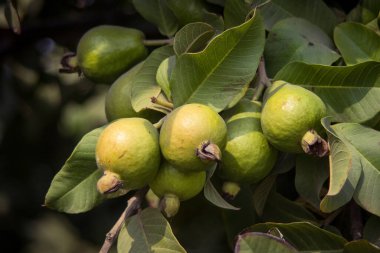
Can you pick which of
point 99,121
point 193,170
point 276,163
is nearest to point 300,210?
point 276,163

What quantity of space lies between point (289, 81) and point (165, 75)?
0.22m

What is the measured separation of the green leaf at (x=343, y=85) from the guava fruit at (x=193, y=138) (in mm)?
203

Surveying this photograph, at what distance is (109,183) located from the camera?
875 mm

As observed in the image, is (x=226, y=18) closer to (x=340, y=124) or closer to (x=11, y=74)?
(x=340, y=124)

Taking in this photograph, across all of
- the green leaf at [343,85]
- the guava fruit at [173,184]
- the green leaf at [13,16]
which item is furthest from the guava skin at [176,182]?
the green leaf at [13,16]

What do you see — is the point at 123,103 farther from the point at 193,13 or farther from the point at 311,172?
the point at 311,172

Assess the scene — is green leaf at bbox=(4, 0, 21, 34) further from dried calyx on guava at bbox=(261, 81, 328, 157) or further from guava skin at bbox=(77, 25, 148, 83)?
dried calyx on guava at bbox=(261, 81, 328, 157)

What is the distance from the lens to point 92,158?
1033 mm

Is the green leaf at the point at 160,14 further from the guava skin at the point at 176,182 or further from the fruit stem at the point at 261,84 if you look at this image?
the guava skin at the point at 176,182

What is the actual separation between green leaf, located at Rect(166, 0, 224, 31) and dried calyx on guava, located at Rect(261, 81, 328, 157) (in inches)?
10.5

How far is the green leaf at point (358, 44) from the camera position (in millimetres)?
1097

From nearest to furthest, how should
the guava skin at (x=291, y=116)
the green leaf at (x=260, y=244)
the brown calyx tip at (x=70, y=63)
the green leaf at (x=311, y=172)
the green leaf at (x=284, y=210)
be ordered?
the green leaf at (x=260, y=244), the guava skin at (x=291, y=116), the green leaf at (x=311, y=172), the green leaf at (x=284, y=210), the brown calyx tip at (x=70, y=63)

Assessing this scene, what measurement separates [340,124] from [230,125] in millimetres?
187

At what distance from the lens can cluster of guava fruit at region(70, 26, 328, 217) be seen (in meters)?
0.87
